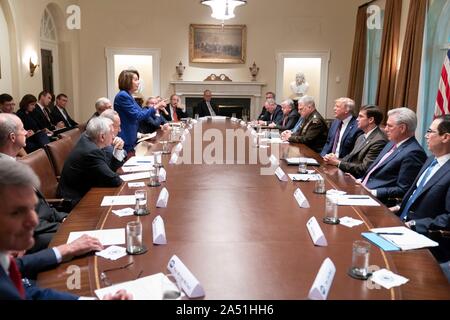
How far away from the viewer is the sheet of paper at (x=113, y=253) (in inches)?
71.6

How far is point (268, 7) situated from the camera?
404 inches

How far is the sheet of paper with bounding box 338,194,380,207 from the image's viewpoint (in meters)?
2.65

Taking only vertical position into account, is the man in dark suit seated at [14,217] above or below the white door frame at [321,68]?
below

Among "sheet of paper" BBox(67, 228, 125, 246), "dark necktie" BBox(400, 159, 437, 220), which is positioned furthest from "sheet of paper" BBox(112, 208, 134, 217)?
"dark necktie" BBox(400, 159, 437, 220)

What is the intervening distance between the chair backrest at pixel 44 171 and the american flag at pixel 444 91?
4.82 metres

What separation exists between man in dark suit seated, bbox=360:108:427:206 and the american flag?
2775 mm

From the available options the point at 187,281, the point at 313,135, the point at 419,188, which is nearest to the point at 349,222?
the point at 419,188

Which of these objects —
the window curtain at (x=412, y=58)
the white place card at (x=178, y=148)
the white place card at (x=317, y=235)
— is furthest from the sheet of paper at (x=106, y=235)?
the window curtain at (x=412, y=58)

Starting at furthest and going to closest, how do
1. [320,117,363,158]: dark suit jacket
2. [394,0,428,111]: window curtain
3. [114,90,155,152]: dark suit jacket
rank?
[394,0,428,111]: window curtain, [114,90,155,152]: dark suit jacket, [320,117,363,158]: dark suit jacket

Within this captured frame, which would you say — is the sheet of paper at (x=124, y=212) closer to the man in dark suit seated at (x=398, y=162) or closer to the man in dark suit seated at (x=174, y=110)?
the man in dark suit seated at (x=398, y=162)

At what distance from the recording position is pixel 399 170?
3.38 meters

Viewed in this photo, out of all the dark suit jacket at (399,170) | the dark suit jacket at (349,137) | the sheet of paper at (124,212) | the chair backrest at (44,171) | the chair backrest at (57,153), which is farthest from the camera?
the dark suit jacket at (349,137)

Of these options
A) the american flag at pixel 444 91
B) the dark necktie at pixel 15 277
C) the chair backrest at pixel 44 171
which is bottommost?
the chair backrest at pixel 44 171

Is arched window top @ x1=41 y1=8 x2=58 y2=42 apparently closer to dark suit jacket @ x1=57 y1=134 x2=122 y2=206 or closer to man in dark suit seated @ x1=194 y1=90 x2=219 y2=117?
man in dark suit seated @ x1=194 y1=90 x2=219 y2=117
